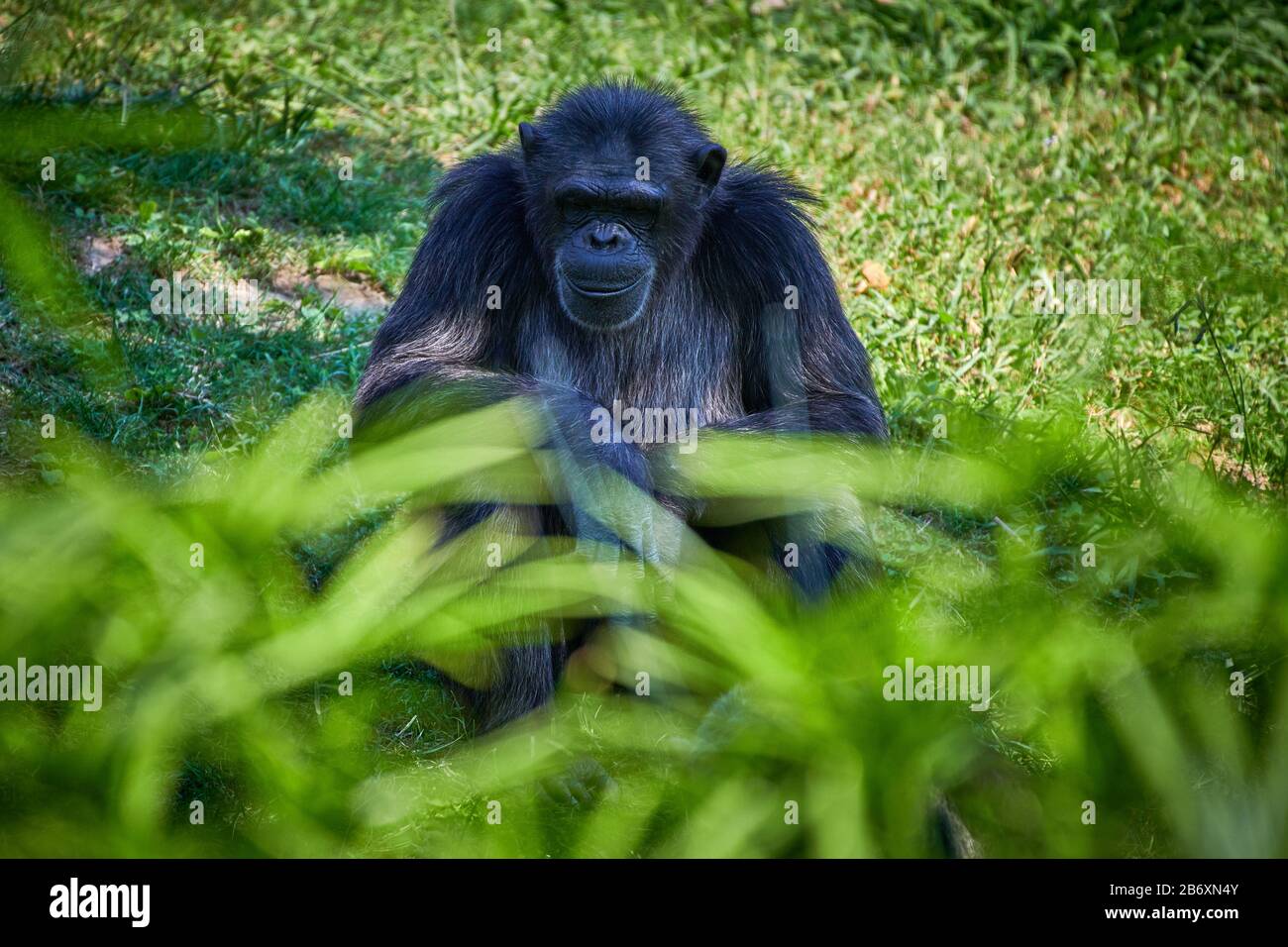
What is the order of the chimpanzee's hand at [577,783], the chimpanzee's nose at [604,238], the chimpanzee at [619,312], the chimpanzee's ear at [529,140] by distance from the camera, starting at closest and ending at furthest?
the chimpanzee's hand at [577,783] < the chimpanzee at [619,312] < the chimpanzee's nose at [604,238] < the chimpanzee's ear at [529,140]

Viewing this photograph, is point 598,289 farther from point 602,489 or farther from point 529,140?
point 602,489

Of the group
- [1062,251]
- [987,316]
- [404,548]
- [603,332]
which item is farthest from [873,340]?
[404,548]

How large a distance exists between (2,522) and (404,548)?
753mm

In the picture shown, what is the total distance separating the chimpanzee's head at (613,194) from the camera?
5.69 metres

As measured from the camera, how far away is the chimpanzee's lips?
5674 millimetres

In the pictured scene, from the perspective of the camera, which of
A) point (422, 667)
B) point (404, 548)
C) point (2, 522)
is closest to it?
point (2, 522)

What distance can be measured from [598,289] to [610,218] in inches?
12.7

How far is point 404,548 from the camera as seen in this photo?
2.39m

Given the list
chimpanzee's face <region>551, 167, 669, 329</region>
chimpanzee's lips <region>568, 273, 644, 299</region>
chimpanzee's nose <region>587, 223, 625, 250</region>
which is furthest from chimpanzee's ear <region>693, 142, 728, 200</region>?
chimpanzee's lips <region>568, 273, 644, 299</region>

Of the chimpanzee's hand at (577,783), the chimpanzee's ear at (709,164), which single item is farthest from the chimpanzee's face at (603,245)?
the chimpanzee's hand at (577,783)

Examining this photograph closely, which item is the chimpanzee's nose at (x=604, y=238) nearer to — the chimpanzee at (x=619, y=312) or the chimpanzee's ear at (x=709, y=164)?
the chimpanzee at (x=619, y=312)

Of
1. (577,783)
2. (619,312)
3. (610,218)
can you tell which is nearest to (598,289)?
(619,312)

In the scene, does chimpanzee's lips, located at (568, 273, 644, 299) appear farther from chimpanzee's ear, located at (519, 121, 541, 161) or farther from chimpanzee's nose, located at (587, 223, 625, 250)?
chimpanzee's ear, located at (519, 121, 541, 161)
